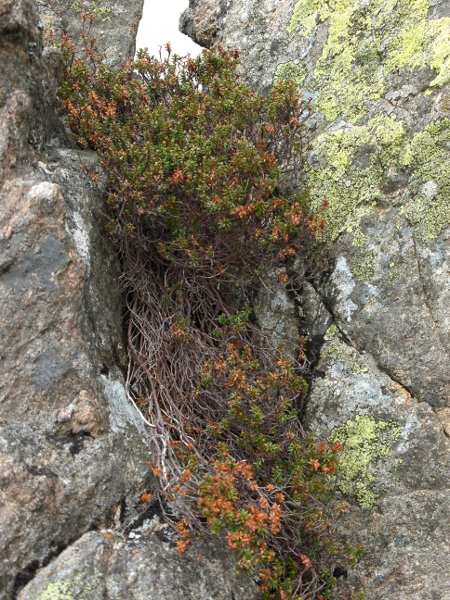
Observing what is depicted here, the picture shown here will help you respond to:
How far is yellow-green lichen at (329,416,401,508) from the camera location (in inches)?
152

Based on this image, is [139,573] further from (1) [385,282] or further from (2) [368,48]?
(2) [368,48]

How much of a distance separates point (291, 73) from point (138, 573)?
3972 millimetres

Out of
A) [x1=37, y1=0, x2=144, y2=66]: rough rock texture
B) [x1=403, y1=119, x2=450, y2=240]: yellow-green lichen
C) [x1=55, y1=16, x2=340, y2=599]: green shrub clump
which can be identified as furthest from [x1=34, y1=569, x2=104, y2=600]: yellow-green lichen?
[x1=37, y1=0, x2=144, y2=66]: rough rock texture

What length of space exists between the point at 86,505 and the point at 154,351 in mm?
1179

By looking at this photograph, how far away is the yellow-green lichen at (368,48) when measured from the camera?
4398 mm

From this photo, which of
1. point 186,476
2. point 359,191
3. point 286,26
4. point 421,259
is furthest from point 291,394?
point 286,26

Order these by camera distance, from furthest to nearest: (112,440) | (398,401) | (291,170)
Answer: (291,170) → (398,401) → (112,440)

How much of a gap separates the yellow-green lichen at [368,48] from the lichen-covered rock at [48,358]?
212 cm

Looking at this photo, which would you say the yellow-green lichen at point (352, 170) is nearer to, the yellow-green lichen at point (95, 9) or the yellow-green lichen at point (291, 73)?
the yellow-green lichen at point (291, 73)

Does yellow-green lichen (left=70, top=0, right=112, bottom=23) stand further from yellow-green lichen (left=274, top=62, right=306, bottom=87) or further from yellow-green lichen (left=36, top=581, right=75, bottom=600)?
yellow-green lichen (left=36, top=581, right=75, bottom=600)

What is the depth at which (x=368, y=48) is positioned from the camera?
4.77m

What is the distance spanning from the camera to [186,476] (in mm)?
3404

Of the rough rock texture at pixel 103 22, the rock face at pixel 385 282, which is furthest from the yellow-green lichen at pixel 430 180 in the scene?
the rough rock texture at pixel 103 22

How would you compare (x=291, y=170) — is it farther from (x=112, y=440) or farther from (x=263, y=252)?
(x=112, y=440)
